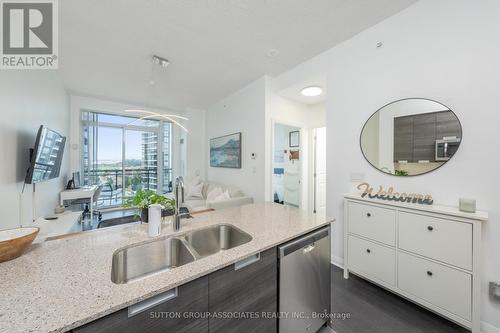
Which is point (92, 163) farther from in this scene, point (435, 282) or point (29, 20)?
point (435, 282)

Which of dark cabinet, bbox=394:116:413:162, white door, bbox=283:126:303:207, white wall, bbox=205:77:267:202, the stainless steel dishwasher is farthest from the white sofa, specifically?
dark cabinet, bbox=394:116:413:162

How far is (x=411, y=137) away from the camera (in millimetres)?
1899

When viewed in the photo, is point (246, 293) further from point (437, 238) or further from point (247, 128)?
point (247, 128)

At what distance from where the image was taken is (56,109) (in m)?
3.32

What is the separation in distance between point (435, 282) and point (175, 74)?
165 inches

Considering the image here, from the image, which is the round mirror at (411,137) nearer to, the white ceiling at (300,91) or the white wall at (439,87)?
the white wall at (439,87)

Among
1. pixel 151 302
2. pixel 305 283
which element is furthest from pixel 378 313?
pixel 151 302

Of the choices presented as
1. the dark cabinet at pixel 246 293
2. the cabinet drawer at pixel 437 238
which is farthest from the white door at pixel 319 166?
the dark cabinet at pixel 246 293

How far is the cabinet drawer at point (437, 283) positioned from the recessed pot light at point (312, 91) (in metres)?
2.53

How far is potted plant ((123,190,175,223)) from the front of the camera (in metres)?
1.28

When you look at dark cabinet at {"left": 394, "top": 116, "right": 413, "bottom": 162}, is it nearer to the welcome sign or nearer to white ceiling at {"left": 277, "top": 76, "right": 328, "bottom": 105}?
the welcome sign

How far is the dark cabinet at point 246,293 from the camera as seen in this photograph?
0.90 metres

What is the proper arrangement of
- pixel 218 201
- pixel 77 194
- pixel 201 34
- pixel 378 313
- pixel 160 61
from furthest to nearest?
pixel 77 194, pixel 218 201, pixel 160 61, pixel 201 34, pixel 378 313

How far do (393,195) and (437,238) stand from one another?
0.49m
